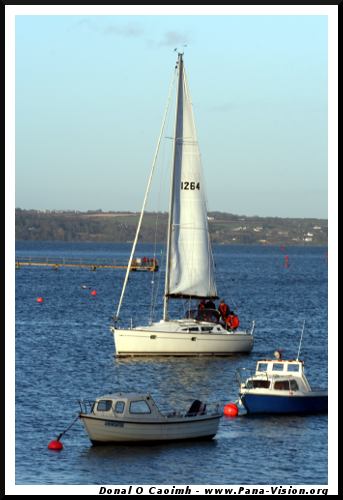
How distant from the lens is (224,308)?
244ft

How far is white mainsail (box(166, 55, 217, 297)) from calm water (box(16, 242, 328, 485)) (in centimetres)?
557

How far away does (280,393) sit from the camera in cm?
5197

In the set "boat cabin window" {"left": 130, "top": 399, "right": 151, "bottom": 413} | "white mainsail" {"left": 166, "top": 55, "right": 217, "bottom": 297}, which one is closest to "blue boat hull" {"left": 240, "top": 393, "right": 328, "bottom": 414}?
"boat cabin window" {"left": 130, "top": 399, "right": 151, "bottom": 413}

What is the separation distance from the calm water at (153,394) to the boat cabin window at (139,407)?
4.53 feet

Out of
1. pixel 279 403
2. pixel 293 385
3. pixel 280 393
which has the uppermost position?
pixel 293 385

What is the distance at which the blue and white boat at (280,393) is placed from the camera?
51.7m

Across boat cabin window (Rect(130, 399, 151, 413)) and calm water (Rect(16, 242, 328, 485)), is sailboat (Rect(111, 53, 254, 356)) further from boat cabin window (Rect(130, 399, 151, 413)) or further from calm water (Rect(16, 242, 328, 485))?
boat cabin window (Rect(130, 399, 151, 413))

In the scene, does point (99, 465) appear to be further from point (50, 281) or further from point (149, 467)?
point (50, 281)

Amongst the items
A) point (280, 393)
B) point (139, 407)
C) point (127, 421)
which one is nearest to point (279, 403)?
point (280, 393)

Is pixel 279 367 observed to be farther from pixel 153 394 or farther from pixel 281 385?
pixel 153 394

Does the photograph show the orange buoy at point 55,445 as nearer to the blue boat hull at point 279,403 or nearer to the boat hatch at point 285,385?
the blue boat hull at point 279,403

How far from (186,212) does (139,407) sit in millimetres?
31399

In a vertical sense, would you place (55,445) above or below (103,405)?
below
